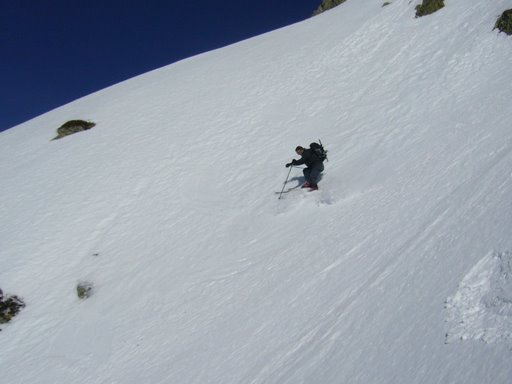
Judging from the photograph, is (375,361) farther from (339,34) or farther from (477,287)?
(339,34)

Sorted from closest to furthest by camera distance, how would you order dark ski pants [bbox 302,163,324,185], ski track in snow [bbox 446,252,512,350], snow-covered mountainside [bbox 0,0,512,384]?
ski track in snow [bbox 446,252,512,350]
snow-covered mountainside [bbox 0,0,512,384]
dark ski pants [bbox 302,163,324,185]

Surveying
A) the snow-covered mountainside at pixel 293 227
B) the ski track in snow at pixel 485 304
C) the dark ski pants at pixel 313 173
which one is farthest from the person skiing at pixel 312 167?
the ski track in snow at pixel 485 304

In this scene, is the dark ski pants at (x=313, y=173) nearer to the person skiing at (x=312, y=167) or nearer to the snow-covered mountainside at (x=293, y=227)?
the person skiing at (x=312, y=167)

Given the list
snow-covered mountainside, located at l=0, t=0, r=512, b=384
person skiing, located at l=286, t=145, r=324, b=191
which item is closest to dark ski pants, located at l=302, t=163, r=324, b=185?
person skiing, located at l=286, t=145, r=324, b=191

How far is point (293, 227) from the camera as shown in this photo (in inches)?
399

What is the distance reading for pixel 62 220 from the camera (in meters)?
16.1

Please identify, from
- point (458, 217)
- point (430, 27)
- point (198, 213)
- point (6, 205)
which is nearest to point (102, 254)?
point (198, 213)

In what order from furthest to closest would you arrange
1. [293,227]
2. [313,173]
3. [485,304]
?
[313,173] → [293,227] → [485,304]

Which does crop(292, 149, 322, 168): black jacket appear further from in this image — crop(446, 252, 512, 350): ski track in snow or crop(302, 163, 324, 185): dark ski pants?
crop(446, 252, 512, 350): ski track in snow

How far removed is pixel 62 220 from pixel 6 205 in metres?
4.54

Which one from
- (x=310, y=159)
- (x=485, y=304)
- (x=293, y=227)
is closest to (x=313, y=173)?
(x=310, y=159)

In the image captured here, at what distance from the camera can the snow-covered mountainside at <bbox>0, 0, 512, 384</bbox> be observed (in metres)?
5.15

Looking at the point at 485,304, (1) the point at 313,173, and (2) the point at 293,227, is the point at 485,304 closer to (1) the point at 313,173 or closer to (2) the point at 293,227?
(2) the point at 293,227

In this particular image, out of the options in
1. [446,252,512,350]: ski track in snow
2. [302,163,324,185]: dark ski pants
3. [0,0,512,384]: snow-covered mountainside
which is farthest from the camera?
[302,163,324,185]: dark ski pants
